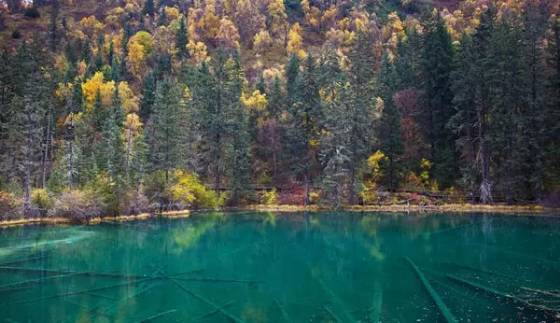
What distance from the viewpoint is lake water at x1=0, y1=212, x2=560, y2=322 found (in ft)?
54.4

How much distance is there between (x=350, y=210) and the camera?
171ft

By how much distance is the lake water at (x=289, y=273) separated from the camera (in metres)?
16.6

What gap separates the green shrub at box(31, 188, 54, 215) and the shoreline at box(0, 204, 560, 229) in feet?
3.39

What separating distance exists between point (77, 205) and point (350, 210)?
90.5ft

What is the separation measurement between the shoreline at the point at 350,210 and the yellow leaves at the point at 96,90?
112 feet

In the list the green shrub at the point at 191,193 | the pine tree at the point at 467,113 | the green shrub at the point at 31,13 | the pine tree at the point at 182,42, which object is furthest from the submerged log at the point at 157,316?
the green shrub at the point at 31,13

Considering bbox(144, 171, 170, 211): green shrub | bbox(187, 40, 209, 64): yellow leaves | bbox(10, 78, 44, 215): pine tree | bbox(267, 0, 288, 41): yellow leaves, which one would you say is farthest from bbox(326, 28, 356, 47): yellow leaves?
bbox(10, 78, 44, 215): pine tree

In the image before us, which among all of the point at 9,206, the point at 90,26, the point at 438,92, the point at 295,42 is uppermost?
the point at 90,26

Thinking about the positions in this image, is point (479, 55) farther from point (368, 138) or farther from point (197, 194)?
point (197, 194)

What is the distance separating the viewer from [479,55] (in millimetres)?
53781

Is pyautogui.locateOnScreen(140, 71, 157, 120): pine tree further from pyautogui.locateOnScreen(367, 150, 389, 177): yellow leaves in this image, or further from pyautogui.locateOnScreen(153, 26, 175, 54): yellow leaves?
pyautogui.locateOnScreen(367, 150, 389, 177): yellow leaves

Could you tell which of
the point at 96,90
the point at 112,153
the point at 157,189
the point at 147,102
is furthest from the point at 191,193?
the point at 96,90

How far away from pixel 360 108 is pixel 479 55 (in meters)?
14.4

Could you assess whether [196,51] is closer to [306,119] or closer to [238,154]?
[306,119]
